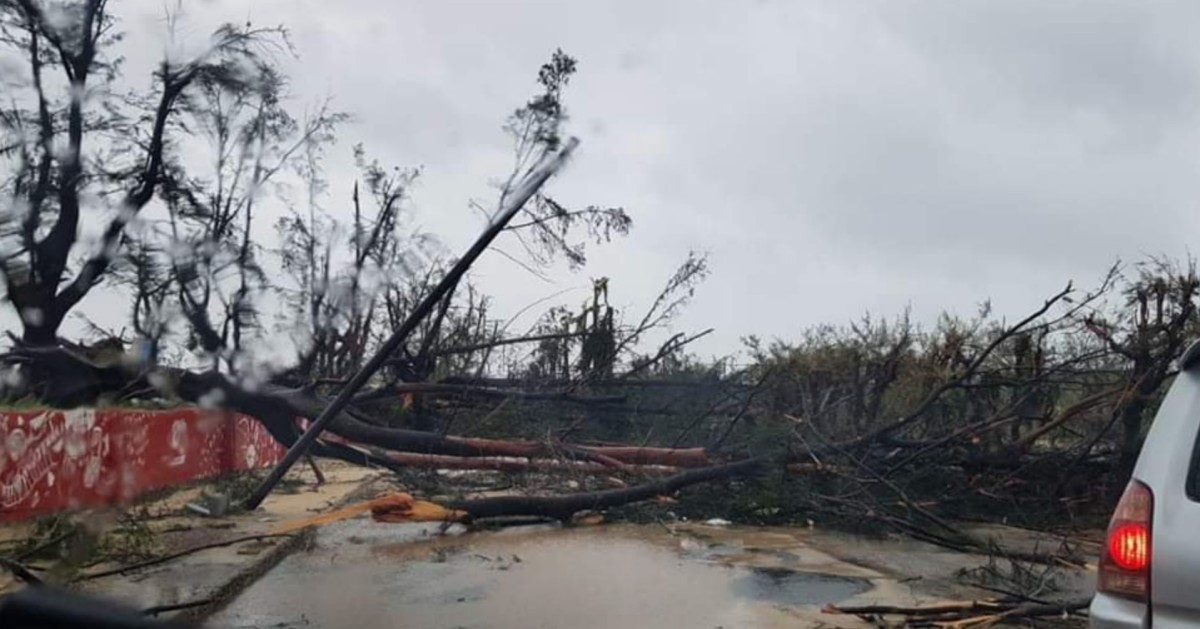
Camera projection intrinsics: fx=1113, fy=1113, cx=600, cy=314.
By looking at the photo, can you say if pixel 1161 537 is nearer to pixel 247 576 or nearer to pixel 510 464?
pixel 247 576

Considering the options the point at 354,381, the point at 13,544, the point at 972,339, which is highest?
the point at 972,339

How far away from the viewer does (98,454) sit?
13.2 m

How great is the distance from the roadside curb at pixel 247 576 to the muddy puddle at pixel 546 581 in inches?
3.9

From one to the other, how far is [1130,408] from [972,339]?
7.17ft

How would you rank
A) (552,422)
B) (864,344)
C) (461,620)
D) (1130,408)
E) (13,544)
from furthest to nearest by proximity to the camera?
(864,344) → (552,422) → (1130,408) → (13,544) → (461,620)

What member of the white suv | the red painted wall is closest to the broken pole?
the red painted wall

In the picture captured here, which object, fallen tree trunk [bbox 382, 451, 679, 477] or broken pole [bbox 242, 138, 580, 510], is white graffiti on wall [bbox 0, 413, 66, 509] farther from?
fallen tree trunk [bbox 382, 451, 679, 477]

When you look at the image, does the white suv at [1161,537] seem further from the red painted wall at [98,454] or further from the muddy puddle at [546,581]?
Answer: the red painted wall at [98,454]

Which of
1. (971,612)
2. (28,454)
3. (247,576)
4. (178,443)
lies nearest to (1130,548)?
(971,612)

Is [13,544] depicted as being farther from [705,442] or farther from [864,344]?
[864,344]

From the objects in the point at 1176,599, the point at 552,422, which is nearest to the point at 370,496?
the point at 552,422

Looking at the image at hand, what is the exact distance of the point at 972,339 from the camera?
1276 centimetres

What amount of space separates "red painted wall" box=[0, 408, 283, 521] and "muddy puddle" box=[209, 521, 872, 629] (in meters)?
2.21

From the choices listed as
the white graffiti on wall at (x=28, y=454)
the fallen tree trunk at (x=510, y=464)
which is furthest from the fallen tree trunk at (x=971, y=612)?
the white graffiti on wall at (x=28, y=454)
